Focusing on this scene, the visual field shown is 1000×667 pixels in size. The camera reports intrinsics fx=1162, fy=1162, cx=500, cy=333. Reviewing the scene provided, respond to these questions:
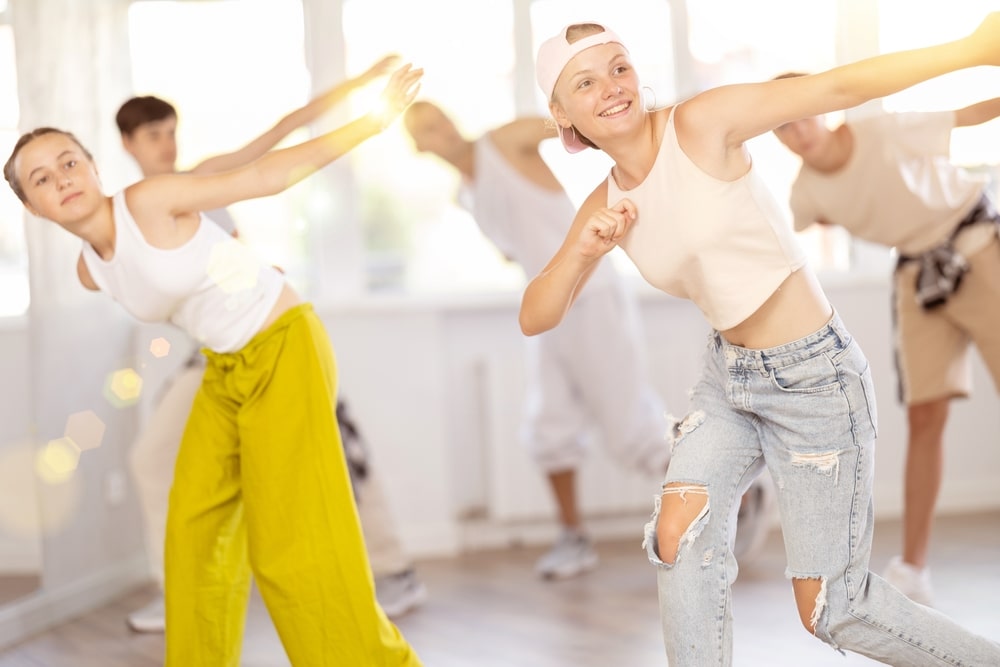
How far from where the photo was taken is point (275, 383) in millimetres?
2357

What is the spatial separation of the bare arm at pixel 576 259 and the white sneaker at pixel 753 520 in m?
1.77

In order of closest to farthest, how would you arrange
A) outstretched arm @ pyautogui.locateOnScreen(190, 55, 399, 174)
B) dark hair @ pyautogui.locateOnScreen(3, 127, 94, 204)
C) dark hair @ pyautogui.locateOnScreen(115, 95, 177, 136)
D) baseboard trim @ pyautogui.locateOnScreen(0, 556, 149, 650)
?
dark hair @ pyautogui.locateOnScreen(3, 127, 94, 204) → outstretched arm @ pyautogui.locateOnScreen(190, 55, 399, 174) → dark hair @ pyautogui.locateOnScreen(115, 95, 177, 136) → baseboard trim @ pyautogui.locateOnScreen(0, 556, 149, 650)

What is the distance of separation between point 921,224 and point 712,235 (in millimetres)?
1339

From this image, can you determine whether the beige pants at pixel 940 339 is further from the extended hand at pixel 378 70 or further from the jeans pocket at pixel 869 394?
the extended hand at pixel 378 70

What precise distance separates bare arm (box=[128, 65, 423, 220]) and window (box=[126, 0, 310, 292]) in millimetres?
2294

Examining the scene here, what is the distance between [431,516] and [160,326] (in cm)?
123

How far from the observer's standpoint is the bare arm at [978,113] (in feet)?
8.21

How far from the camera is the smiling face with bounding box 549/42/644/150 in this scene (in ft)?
6.27

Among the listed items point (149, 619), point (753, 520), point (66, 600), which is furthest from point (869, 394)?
point (66, 600)

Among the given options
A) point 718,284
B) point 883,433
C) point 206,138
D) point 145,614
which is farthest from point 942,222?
point 206,138

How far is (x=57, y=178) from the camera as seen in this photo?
236 cm

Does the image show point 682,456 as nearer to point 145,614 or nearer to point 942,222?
point 942,222

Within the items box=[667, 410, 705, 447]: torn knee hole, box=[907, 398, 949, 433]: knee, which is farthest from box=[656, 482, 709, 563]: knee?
box=[907, 398, 949, 433]: knee

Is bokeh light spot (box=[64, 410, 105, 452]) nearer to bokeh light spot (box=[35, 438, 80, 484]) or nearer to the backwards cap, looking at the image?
bokeh light spot (box=[35, 438, 80, 484])
